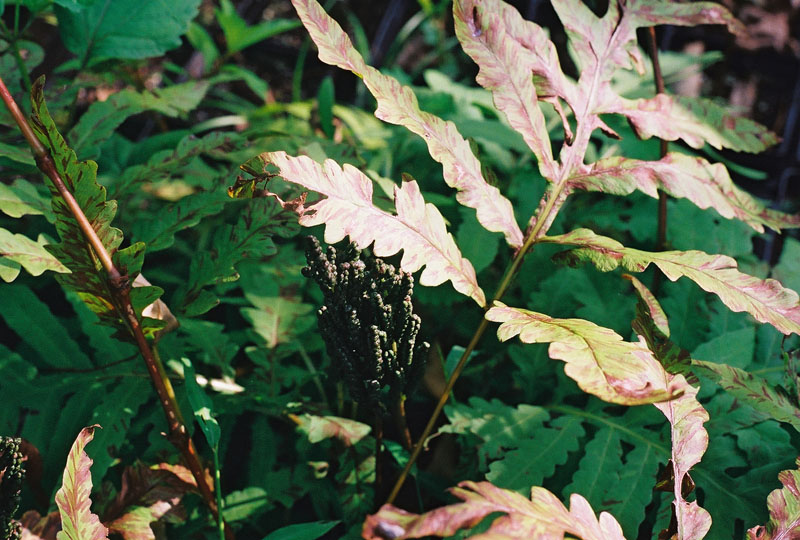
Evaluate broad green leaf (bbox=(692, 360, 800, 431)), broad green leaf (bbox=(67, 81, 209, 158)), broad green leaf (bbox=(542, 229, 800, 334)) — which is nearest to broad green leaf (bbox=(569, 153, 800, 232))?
broad green leaf (bbox=(542, 229, 800, 334))

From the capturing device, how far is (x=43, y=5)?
139 cm

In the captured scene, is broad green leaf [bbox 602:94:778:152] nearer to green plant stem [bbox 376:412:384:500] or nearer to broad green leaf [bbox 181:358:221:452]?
green plant stem [bbox 376:412:384:500]

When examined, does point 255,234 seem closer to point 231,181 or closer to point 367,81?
point 231,181

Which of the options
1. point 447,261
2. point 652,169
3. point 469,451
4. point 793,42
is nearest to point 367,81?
point 447,261

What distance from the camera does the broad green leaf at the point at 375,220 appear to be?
850 mm

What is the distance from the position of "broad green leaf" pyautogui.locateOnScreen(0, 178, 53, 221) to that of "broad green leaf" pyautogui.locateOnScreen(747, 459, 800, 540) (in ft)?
4.24

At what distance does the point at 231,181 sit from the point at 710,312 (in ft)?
3.58

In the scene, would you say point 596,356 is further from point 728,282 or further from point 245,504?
point 245,504

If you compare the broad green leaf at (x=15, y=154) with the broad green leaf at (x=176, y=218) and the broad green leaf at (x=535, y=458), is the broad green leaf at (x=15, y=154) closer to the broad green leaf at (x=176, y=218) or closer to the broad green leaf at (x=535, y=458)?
the broad green leaf at (x=176, y=218)

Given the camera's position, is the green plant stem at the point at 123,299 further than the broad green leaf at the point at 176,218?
No

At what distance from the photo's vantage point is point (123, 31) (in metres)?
1.48

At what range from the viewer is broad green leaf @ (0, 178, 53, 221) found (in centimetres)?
112

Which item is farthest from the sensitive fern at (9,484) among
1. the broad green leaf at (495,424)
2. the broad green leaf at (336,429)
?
the broad green leaf at (495,424)

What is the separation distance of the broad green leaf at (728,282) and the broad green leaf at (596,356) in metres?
0.15
